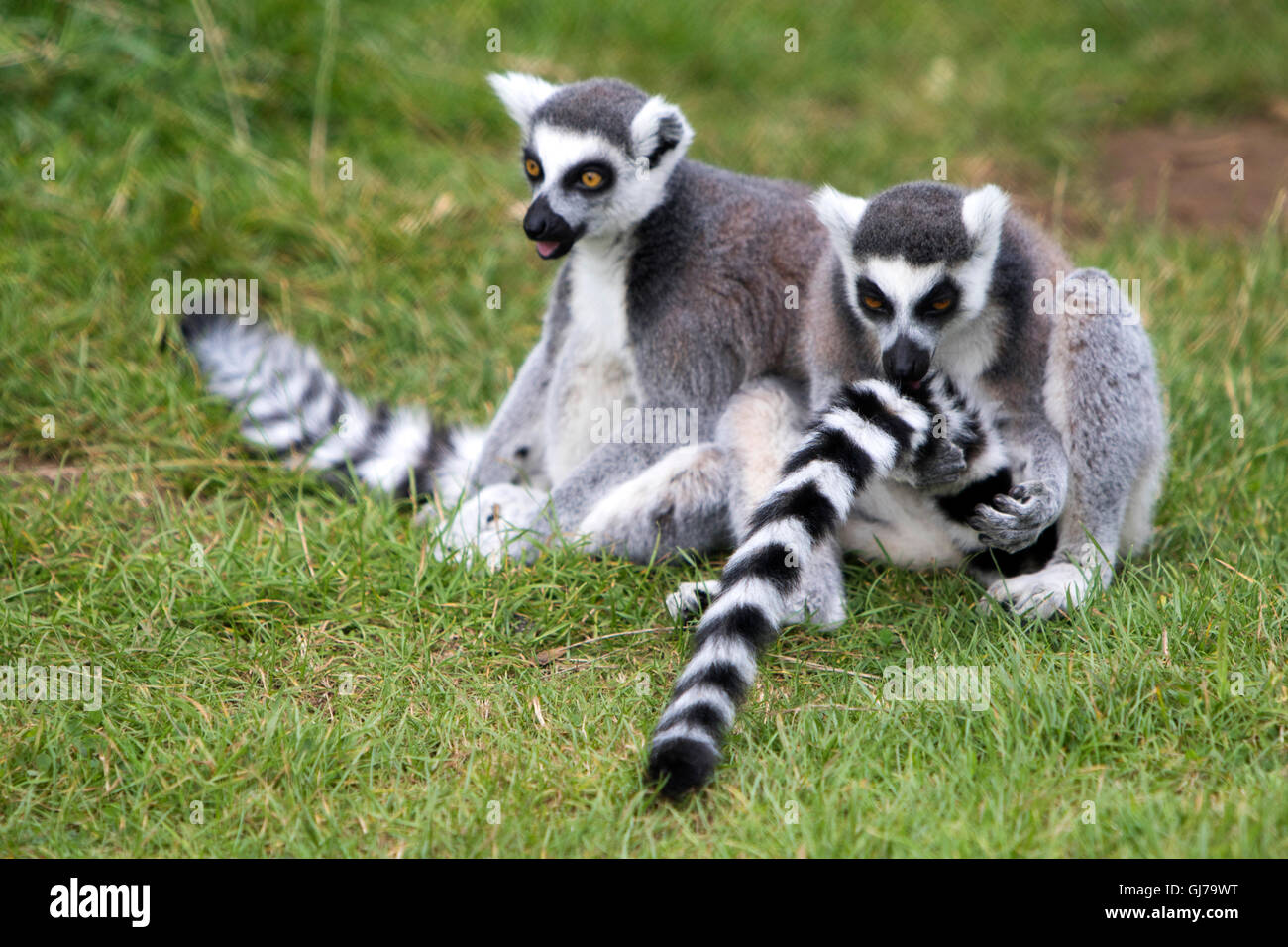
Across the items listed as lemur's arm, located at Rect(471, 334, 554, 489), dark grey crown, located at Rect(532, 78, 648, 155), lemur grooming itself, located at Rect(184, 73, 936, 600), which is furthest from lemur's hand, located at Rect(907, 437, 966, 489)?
lemur's arm, located at Rect(471, 334, 554, 489)

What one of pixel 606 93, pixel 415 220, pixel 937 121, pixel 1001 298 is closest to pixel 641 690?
pixel 1001 298

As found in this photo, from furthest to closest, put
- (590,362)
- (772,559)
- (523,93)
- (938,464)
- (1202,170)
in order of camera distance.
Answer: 1. (1202,170)
2. (590,362)
3. (523,93)
4. (938,464)
5. (772,559)

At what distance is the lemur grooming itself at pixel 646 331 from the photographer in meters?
4.00

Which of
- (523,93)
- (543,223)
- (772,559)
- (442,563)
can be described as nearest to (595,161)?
(543,223)

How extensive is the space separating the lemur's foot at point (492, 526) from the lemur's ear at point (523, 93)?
4.30 feet

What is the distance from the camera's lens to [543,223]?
3883 millimetres

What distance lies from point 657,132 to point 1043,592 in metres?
1.93

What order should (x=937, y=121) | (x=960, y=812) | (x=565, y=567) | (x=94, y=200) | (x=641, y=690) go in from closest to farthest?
(x=960, y=812), (x=641, y=690), (x=565, y=567), (x=94, y=200), (x=937, y=121)

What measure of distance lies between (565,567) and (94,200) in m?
3.23

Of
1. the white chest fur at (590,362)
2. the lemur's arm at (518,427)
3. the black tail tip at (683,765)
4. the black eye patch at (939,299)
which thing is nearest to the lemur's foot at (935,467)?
the black eye patch at (939,299)

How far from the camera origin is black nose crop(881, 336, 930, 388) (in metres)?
3.46

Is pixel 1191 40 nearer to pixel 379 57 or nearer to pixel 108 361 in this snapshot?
pixel 379 57

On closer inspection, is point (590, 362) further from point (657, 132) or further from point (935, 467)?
point (935, 467)

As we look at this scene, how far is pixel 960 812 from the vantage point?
9.07 feet
